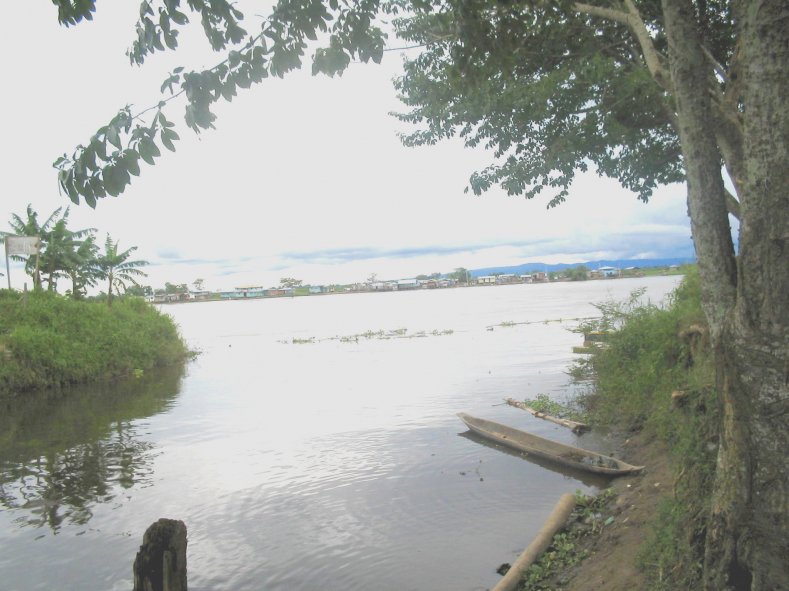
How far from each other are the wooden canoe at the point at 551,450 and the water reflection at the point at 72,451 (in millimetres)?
6495

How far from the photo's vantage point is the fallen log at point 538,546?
568 centimetres

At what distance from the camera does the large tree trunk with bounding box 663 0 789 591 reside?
3.30 metres

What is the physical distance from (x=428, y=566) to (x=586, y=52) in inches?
344

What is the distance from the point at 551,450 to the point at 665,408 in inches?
82.6

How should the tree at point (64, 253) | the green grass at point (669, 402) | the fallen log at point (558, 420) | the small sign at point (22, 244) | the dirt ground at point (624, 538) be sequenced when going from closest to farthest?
the green grass at point (669, 402) → the dirt ground at point (624, 538) → the fallen log at point (558, 420) → the small sign at point (22, 244) → the tree at point (64, 253)

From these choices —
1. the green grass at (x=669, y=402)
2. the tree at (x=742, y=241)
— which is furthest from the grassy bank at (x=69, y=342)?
the tree at (x=742, y=241)

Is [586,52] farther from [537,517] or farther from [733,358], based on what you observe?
[733,358]

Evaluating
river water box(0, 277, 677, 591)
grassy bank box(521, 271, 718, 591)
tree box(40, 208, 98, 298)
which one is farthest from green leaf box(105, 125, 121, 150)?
tree box(40, 208, 98, 298)

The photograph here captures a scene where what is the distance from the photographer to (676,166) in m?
13.7

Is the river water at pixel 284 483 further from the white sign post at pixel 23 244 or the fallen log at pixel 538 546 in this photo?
the white sign post at pixel 23 244

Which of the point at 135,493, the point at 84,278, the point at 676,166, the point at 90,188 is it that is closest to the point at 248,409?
the point at 135,493

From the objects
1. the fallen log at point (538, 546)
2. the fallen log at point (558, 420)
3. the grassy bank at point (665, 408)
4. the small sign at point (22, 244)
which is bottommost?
the fallen log at point (558, 420)

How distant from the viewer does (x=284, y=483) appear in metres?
10.7

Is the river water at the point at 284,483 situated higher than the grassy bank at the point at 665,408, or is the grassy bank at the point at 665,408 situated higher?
the grassy bank at the point at 665,408
